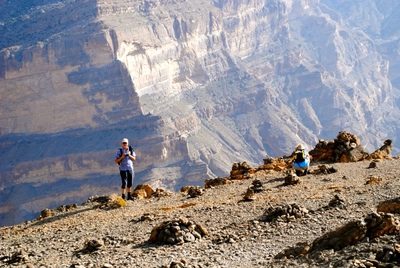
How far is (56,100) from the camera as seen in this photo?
264ft

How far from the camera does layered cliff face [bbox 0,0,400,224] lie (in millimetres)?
76938

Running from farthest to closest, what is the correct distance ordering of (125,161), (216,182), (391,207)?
(216,182) → (125,161) → (391,207)

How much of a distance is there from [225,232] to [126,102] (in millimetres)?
72692

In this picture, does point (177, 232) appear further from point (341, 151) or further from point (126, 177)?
point (341, 151)

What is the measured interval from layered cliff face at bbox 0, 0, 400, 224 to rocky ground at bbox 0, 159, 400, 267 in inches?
2285

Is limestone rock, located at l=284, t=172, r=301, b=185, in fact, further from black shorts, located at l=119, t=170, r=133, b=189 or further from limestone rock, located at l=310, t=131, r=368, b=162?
limestone rock, located at l=310, t=131, r=368, b=162

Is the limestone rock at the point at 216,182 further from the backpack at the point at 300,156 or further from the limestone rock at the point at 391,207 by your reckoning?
the limestone rock at the point at 391,207

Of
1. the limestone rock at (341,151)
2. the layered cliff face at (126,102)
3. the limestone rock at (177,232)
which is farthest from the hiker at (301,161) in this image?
the layered cliff face at (126,102)

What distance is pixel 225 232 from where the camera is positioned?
9.84 metres

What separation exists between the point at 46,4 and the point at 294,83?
58.9 m

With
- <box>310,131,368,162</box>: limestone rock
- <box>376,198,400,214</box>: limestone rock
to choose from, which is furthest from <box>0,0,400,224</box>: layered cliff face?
<box>376,198,400,214</box>: limestone rock

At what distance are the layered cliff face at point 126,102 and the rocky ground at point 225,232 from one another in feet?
190

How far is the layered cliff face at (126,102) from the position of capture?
76938 mm

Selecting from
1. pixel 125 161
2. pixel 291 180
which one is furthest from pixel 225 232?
pixel 125 161
